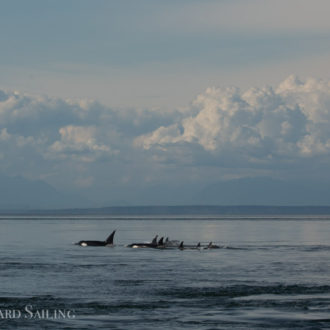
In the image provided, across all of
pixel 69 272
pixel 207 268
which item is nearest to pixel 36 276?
pixel 69 272

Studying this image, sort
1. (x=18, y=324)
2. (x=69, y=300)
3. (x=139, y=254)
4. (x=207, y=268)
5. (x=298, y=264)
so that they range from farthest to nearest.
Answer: (x=139, y=254), (x=298, y=264), (x=207, y=268), (x=69, y=300), (x=18, y=324)

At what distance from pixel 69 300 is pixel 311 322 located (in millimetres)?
16171

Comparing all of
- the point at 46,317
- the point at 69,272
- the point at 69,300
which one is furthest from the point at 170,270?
Answer: the point at 46,317

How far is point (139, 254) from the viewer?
312ft

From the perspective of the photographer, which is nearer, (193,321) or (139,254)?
(193,321)

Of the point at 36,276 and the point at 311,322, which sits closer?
the point at 311,322

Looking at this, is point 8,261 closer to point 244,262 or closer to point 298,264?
point 244,262

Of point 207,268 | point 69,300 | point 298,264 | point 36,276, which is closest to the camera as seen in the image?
point 69,300

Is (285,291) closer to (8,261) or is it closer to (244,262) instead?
(244,262)

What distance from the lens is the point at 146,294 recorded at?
5088 cm

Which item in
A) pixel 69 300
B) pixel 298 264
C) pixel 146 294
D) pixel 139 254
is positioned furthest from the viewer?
pixel 139 254

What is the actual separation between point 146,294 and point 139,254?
145 feet

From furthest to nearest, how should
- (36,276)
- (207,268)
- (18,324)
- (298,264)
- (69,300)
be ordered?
(298,264) → (207,268) → (36,276) → (69,300) → (18,324)

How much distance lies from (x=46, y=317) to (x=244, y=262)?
41.9 metres
